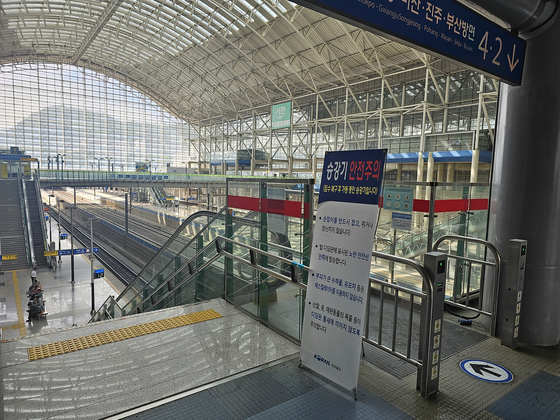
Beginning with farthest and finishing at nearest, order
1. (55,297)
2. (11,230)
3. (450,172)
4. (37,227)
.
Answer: (450,172) → (37,227) → (11,230) → (55,297)

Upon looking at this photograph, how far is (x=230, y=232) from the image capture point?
5141 mm

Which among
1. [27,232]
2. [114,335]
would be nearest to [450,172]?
[114,335]

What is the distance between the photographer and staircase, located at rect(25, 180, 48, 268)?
22.4 meters

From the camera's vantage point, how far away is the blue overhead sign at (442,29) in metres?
2.45

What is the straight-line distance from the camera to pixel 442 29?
2.99m

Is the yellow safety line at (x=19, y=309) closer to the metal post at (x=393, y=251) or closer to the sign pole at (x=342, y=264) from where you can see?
the metal post at (x=393, y=251)

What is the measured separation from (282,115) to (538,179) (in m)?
23.1

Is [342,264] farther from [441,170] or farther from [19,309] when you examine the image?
[441,170]

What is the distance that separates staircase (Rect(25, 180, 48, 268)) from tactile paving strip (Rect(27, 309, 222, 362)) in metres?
21.7

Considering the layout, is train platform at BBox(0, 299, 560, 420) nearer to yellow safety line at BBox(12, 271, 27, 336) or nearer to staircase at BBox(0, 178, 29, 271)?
yellow safety line at BBox(12, 271, 27, 336)

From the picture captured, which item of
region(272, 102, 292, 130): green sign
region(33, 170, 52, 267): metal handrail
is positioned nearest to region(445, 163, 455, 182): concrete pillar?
region(272, 102, 292, 130): green sign

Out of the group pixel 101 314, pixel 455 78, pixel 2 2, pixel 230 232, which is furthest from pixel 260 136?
pixel 230 232

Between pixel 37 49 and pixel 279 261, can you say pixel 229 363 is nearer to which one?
pixel 279 261

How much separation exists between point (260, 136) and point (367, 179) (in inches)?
1578
